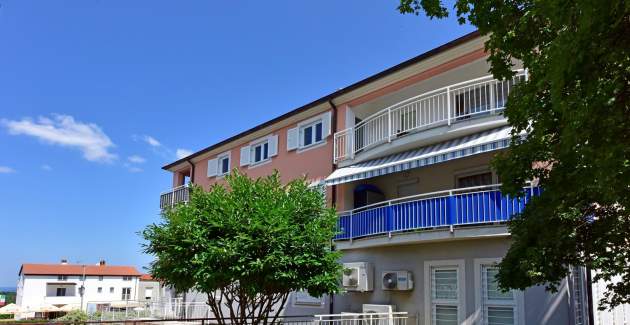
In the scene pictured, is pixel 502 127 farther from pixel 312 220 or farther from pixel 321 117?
pixel 321 117

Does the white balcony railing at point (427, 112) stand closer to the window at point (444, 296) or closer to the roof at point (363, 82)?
the roof at point (363, 82)

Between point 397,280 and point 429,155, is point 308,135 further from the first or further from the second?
point 397,280

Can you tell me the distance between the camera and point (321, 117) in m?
20.3

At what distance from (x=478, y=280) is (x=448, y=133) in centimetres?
396

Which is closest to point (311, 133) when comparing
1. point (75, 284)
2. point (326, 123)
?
point (326, 123)

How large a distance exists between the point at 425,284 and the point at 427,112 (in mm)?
5473

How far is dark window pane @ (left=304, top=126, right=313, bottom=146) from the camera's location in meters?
20.9

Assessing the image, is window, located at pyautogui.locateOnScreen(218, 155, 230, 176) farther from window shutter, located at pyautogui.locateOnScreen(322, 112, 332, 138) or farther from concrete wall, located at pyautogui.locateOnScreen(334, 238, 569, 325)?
concrete wall, located at pyautogui.locateOnScreen(334, 238, 569, 325)

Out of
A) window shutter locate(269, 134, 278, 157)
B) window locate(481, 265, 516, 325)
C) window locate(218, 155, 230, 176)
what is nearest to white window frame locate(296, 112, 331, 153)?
window shutter locate(269, 134, 278, 157)

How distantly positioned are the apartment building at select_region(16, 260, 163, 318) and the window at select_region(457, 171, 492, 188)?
72046 mm

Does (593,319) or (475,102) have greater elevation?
(475,102)

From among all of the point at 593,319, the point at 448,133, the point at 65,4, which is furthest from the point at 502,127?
the point at 65,4

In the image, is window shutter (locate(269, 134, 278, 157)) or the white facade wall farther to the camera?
the white facade wall

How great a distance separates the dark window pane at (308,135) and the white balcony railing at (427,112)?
2.22 metres
